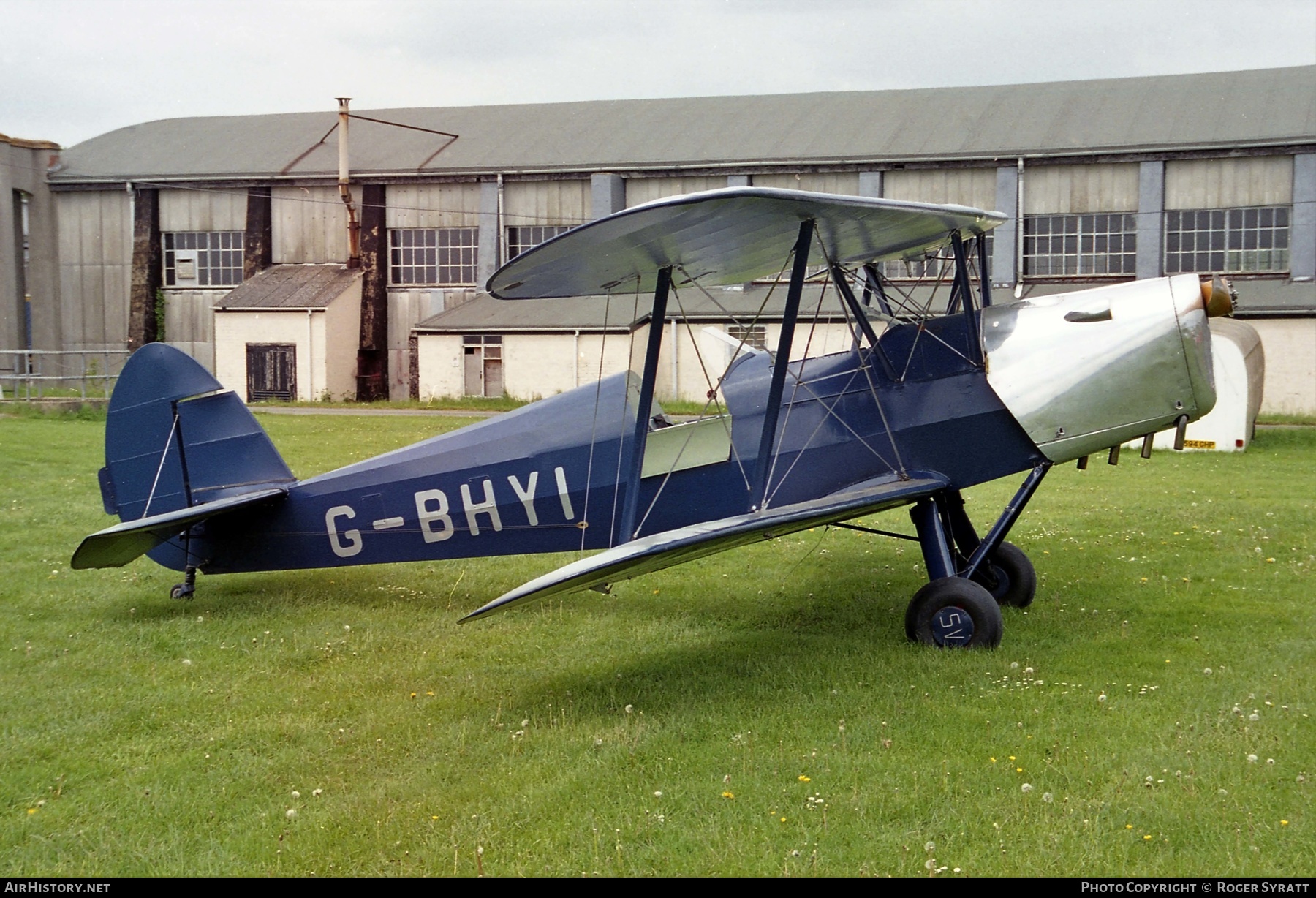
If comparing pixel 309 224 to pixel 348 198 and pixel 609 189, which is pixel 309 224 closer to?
pixel 348 198

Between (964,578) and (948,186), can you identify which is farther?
(948,186)

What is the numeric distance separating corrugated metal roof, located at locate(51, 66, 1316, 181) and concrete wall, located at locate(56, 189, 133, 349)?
86 centimetres

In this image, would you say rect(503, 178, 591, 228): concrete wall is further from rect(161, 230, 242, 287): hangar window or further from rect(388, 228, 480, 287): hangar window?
rect(161, 230, 242, 287): hangar window

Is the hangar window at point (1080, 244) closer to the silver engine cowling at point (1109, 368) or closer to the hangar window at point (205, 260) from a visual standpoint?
the hangar window at point (205, 260)

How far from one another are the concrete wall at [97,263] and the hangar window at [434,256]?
27.2ft

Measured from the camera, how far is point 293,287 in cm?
3303

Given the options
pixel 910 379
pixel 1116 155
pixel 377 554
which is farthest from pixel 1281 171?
pixel 377 554

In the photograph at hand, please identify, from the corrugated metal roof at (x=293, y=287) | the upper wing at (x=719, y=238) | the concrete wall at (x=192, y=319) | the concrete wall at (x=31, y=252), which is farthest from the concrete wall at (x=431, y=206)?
the upper wing at (x=719, y=238)

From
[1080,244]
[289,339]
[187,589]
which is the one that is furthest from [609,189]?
[187,589]

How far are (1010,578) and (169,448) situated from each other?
240 inches

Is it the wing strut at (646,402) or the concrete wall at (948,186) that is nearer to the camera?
the wing strut at (646,402)

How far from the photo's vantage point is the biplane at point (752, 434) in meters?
6.85
